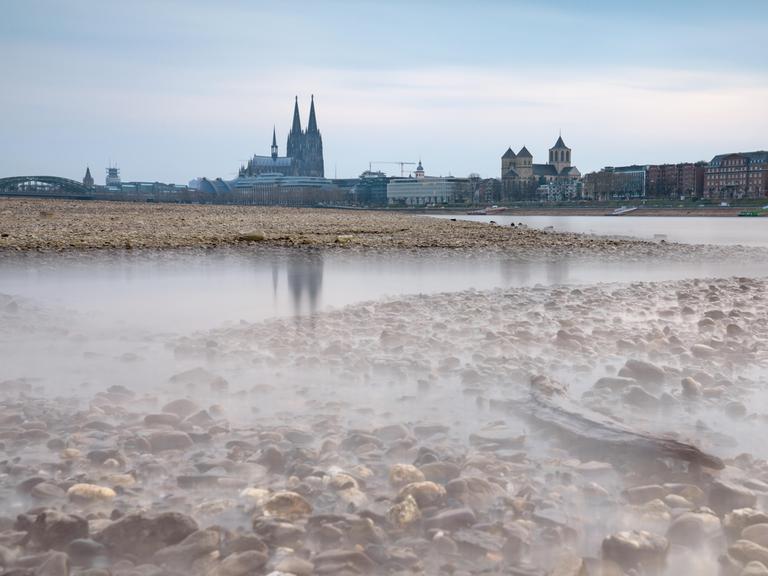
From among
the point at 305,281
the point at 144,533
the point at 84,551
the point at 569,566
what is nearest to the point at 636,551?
the point at 569,566

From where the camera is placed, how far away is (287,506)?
341cm

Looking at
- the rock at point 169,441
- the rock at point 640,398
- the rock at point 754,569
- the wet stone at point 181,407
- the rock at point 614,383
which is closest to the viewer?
the rock at point 754,569

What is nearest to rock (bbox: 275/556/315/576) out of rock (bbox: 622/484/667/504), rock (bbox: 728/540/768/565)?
rock (bbox: 622/484/667/504)

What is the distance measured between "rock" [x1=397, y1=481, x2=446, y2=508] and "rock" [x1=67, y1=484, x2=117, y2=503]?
142cm

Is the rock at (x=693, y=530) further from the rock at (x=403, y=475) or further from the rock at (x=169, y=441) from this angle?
the rock at (x=169, y=441)

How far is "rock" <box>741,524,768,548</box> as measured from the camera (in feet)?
10.2

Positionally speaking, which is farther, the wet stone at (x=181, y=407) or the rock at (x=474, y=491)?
the wet stone at (x=181, y=407)

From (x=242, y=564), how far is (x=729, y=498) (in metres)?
2.33

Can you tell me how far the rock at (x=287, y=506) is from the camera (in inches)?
133

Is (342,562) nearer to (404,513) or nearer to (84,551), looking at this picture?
(404,513)


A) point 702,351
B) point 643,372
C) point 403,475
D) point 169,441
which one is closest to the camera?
point 403,475

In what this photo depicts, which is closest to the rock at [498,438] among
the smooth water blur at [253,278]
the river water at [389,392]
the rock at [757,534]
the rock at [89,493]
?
the river water at [389,392]

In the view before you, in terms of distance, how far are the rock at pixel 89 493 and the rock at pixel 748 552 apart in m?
2.84

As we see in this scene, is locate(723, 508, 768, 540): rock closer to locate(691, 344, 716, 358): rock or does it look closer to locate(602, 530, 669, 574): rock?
locate(602, 530, 669, 574): rock
